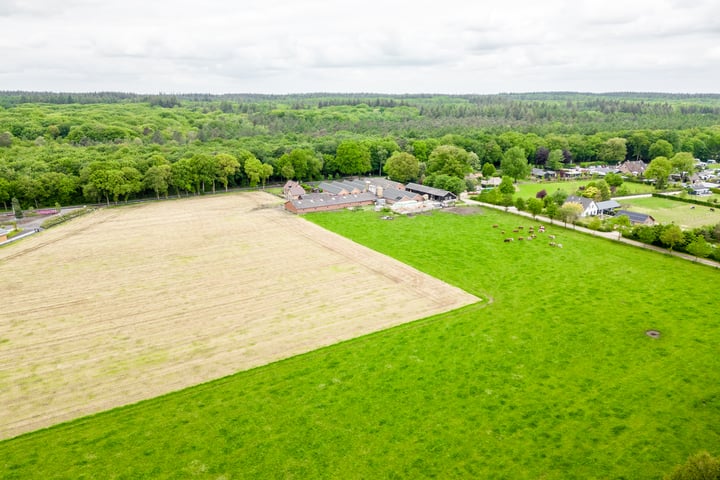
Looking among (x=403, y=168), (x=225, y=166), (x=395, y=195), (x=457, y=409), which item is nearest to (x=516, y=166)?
(x=403, y=168)

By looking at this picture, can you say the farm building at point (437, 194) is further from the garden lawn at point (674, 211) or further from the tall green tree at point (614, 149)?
the tall green tree at point (614, 149)

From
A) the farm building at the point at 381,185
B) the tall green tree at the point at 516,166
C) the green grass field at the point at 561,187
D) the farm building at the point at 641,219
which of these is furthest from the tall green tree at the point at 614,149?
the farm building at the point at 381,185

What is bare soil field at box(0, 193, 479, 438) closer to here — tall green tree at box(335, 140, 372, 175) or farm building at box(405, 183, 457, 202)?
farm building at box(405, 183, 457, 202)

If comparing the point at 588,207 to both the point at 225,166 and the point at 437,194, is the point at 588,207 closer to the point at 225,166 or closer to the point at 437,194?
the point at 437,194

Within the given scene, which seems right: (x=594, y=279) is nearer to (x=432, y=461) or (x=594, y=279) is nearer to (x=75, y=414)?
(x=432, y=461)

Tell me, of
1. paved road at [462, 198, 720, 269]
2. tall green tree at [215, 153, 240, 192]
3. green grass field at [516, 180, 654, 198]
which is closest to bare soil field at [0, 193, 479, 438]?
tall green tree at [215, 153, 240, 192]

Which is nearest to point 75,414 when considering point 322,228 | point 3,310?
point 3,310
